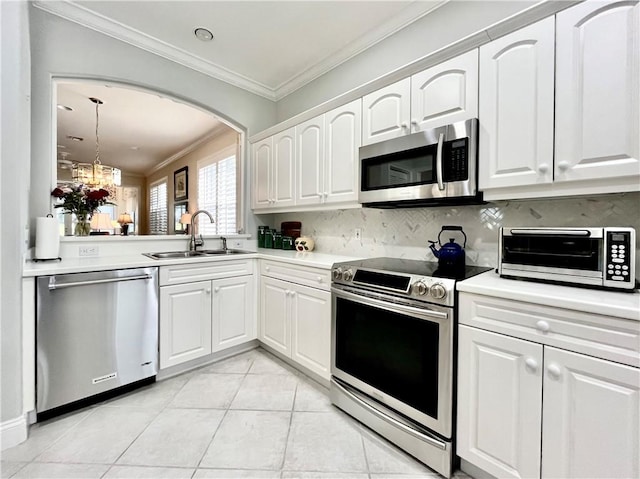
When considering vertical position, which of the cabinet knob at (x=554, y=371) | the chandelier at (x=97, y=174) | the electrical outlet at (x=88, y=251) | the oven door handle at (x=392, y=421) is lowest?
the oven door handle at (x=392, y=421)

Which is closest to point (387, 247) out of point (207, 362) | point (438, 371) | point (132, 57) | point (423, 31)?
point (438, 371)

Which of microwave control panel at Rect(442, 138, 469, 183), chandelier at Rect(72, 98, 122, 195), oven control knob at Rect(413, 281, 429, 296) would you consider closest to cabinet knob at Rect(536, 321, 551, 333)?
oven control knob at Rect(413, 281, 429, 296)

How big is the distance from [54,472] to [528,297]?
236cm

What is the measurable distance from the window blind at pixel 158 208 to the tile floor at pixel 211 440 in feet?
6.24

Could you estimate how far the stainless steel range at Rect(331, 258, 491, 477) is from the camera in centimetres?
139

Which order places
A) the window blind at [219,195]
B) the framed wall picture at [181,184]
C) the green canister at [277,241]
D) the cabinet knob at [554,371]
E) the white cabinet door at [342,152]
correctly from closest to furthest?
the cabinet knob at [554,371] → the white cabinet door at [342,152] → the green canister at [277,241] → the window blind at [219,195] → the framed wall picture at [181,184]

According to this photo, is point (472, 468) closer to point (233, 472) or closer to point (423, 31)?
point (233, 472)

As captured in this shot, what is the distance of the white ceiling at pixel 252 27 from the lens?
2.16 m

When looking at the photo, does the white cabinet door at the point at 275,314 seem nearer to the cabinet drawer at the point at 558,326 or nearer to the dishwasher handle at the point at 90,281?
the dishwasher handle at the point at 90,281

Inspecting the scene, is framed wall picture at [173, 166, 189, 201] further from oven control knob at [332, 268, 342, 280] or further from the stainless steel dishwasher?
oven control knob at [332, 268, 342, 280]

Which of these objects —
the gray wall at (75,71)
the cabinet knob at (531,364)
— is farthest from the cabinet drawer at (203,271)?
the cabinet knob at (531,364)

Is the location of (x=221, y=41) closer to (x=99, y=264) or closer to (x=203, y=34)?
(x=203, y=34)

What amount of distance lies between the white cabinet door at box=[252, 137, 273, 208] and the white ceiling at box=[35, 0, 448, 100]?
81 cm

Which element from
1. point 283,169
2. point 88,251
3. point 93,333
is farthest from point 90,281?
point 283,169
